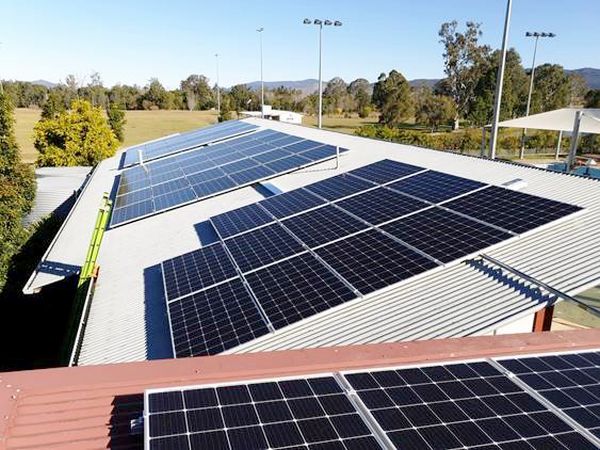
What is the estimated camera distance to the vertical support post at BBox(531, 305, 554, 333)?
10.1m

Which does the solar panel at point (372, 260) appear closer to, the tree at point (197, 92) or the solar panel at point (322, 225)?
the solar panel at point (322, 225)

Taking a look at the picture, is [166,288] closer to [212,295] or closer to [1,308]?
[212,295]

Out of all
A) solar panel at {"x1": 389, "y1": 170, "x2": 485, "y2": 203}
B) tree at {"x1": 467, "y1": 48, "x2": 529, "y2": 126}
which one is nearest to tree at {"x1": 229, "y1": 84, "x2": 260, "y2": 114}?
tree at {"x1": 467, "y1": 48, "x2": 529, "y2": 126}

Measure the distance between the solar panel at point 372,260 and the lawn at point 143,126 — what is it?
7334 centimetres

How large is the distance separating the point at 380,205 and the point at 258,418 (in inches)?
385

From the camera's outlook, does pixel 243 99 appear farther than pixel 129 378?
Yes

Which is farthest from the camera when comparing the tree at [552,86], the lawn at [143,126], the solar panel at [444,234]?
the tree at [552,86]

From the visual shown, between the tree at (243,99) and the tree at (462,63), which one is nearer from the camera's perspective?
the tree at (462,63)

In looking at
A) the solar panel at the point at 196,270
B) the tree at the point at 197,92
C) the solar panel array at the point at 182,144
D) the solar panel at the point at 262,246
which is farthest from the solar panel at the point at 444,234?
the tree at the point at 197,92

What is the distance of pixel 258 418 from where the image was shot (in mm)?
5547

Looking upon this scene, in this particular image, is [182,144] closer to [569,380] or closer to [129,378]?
[129,378]

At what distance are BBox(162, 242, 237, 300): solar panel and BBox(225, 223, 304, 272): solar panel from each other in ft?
1.15

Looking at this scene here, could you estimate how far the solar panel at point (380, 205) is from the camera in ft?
43.7

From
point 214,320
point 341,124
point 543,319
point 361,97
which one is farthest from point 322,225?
point 361,97
